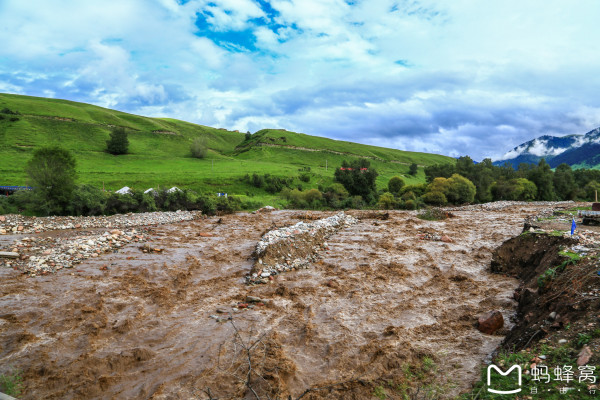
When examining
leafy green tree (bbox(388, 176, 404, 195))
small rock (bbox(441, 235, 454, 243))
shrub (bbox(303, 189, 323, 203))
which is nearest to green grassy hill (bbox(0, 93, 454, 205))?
leafy green tree (bbox(388, 176, 404, 195))

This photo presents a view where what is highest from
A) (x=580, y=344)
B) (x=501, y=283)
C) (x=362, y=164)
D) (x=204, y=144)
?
(x=204, y=144)

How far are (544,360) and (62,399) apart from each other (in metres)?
9.01

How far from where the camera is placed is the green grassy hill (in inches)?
2237

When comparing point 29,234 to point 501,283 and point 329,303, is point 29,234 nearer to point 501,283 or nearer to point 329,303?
point 329,303

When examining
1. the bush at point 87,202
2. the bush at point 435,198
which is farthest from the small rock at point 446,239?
the bush at point 87,202

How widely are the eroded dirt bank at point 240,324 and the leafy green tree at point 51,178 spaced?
67.7 ft

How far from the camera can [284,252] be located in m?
16.4

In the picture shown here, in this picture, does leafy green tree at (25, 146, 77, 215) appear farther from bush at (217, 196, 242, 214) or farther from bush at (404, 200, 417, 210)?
bush at (404, 200, 417, 210)

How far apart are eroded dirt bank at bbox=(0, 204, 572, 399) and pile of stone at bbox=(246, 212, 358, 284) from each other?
634 millimetres

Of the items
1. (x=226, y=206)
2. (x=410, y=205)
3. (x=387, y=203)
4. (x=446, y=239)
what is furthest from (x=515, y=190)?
(x=226, y=206)

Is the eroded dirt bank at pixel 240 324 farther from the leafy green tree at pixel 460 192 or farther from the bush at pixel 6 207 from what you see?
the leafy green tree at pixel 460 192

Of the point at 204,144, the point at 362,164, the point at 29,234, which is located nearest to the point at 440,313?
the point at 29,234

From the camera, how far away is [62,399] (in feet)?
21.2

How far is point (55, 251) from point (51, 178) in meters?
19.5
